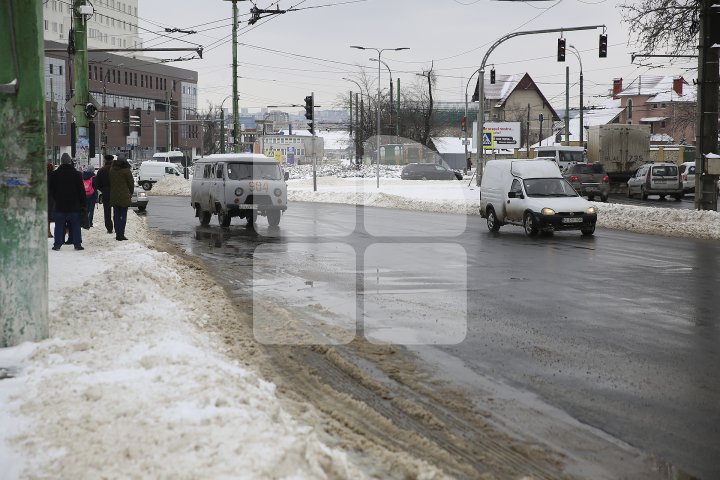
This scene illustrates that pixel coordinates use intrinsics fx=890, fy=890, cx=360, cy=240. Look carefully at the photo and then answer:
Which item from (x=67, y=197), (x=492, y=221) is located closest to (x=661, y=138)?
(x=492, y=221)

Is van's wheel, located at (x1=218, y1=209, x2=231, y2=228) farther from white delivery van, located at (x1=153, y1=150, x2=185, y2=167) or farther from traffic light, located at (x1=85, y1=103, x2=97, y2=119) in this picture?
white delivery van, located at (x1=153, y1=150, x2=185, y2=167)

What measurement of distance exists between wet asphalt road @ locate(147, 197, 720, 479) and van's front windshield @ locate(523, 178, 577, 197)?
1.08m

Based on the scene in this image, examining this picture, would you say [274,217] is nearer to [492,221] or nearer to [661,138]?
[492,221]

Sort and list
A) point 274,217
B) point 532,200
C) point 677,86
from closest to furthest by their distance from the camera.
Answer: point 532,200, point 274,217, point 677,86

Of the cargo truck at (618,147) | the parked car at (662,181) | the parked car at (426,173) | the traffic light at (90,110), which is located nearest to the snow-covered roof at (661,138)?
the parked car at (426,173)

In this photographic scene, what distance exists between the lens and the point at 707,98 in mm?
24656

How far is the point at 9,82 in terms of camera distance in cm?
782

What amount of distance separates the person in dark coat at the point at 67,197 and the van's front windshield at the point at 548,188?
1136cm

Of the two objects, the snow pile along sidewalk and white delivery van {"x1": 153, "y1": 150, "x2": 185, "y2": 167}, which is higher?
white delivery van {"x1": 153, "y1": 150, "x2": 185, "y2": 167}

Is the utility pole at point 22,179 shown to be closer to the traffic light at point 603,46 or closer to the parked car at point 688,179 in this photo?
the traffic light at point 603,46

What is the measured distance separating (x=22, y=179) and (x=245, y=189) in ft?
56.9

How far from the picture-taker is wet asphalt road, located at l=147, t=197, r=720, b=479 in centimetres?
649

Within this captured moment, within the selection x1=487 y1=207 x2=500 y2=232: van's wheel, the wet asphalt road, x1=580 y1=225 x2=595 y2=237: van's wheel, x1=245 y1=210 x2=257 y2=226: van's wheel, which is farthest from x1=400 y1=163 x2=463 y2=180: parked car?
x1=580 y1=225 x2=595 y2=237: van's wheel

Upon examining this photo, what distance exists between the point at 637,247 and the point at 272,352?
1335cm
